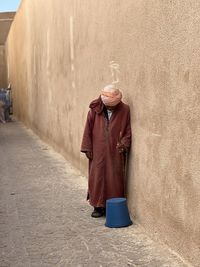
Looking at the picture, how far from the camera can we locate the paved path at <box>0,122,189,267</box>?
15.7 feet

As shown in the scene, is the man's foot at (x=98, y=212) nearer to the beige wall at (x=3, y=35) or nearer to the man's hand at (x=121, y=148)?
the man's hand at (x=121, y=148)

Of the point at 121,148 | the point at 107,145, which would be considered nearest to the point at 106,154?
the point at 107,145

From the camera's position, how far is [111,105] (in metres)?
5.94

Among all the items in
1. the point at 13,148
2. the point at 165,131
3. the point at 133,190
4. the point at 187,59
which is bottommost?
the point at 13,148

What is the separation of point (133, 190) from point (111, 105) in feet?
3.05

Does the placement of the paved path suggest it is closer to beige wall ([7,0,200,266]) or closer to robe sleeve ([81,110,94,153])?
beige wall ([7,0,200,266])

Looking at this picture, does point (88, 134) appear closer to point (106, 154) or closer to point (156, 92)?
point (106, 154)

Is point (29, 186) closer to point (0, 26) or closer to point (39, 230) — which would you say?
point (39, 230)

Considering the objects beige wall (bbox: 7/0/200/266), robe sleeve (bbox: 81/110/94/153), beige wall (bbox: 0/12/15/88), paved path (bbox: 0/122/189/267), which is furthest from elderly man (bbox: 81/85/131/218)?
beige wall (bbox: 0/12/15/88)

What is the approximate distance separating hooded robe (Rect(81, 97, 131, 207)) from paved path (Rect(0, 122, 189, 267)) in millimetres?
332

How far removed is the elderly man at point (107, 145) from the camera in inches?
235

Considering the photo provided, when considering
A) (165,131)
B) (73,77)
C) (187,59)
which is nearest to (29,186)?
(73,77)

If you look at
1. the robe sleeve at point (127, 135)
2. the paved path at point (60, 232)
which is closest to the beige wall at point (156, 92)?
the robe sleeve at point (127, 135)

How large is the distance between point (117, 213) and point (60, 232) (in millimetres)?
611
